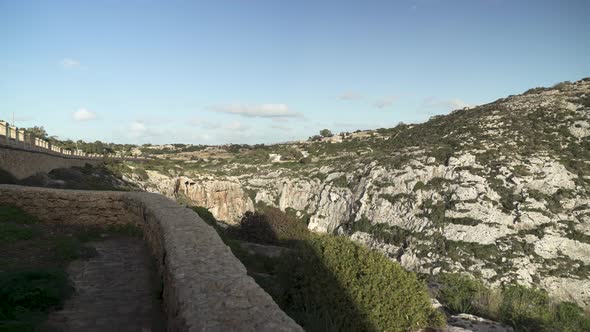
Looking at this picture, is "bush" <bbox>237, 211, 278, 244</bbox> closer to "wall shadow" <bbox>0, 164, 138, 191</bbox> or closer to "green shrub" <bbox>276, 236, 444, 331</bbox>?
"wall shadow" <bbox>0, 164, 138, 191</bbox>

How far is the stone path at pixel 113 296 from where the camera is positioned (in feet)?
18.6

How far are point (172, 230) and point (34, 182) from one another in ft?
57.9

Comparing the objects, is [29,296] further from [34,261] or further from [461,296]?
[461,296]

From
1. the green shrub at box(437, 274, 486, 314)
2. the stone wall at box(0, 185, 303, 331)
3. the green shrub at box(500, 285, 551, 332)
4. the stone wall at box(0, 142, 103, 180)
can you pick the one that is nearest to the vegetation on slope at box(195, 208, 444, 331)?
the stone wall at box(0, 185, 303, 331)

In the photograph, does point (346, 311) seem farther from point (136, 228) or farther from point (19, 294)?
point (136, 228)

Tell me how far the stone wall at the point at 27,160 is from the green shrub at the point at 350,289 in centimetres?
1747

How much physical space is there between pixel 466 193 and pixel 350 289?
27339mm

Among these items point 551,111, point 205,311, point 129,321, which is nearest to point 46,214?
point 129,321

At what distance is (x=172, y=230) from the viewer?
23.8 feet

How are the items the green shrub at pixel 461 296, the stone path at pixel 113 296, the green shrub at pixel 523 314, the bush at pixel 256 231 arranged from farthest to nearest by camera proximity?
the bush at pixel 256 231
the green shrub at pixel 461 296
the green shrub at pixel 523 314
the stone path at pixel 113 296

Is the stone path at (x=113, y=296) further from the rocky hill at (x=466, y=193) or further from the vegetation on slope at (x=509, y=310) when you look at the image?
the rocky hill at (x=466, y=193)

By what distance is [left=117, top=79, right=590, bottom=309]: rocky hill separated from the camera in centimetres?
2553

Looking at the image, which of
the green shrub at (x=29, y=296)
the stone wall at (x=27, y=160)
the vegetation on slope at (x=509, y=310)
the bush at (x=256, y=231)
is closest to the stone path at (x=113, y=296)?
the green shrub at (x=29, y=296)

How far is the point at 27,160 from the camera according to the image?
21.9 m
